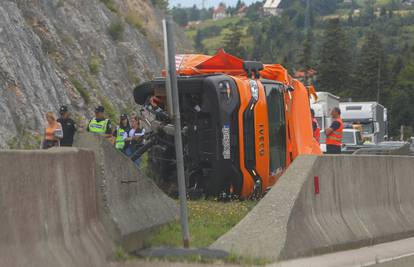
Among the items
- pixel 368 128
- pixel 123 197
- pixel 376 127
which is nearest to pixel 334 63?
pixel 376 127

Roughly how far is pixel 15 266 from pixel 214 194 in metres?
8.16

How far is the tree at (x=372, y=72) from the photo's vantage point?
116 metres

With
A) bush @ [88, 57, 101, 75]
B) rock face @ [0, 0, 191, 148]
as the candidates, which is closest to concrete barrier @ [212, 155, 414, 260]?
rock face @ [0, 0, 191, 148]

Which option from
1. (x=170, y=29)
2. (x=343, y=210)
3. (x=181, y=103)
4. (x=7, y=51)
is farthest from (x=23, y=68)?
(x=170, y=29)

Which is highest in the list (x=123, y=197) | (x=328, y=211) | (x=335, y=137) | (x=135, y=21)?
(x=123, y=197)

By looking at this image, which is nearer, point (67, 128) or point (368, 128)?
point (67, 128)

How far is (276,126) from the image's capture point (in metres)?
15.9

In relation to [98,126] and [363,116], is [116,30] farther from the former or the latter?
[98,126]

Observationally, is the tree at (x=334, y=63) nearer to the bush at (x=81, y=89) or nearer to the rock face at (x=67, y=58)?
the rock face at (x=67, y=58)

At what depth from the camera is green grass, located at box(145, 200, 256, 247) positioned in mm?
9938

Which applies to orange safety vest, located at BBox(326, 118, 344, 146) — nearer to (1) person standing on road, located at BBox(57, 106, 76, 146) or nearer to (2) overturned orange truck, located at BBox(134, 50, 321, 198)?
(2) overturned orange truck, located at BBox(134, 50, 321, 198)

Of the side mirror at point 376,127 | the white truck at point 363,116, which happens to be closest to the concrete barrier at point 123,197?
the white truck at point 363,116

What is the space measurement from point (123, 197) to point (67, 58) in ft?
79.5

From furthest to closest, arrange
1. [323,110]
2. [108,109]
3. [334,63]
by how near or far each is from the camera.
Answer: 1. [334,63]
2. [323,110]
3. [108,109]
